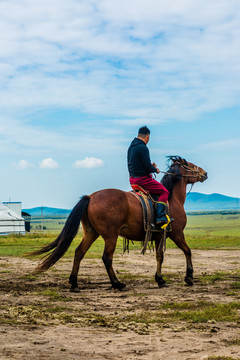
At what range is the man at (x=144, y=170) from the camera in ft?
34.4

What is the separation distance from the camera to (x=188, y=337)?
585 cm

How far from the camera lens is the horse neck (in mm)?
11516

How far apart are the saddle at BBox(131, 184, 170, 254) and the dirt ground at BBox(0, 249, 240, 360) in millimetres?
1118

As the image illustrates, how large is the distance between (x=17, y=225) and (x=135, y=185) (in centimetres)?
3478

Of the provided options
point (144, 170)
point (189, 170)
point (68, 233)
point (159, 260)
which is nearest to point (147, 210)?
point (144, 170)

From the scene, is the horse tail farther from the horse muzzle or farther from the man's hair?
the horse muzzle

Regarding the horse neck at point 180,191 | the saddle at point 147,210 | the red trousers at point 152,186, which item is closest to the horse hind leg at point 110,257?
the saddle at point 147,210

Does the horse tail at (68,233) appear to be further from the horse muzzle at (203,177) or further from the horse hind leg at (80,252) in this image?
the horse muzzle at (203,177)

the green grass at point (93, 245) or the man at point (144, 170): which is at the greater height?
the man at point (144, 170)

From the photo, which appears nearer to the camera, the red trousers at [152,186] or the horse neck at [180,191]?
the red trousers at [152,186]

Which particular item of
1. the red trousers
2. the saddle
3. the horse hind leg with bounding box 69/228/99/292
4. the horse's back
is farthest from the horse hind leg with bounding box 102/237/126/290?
the red trousers

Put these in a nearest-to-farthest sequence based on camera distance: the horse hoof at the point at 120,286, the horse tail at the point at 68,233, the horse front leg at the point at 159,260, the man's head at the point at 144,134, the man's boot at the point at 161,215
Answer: the horse hoof at the point at 120,286 → the horse tail at the point at 68,233 → the horse front leg at the point at 159,260 → the man's boot at the point at 161,215 → the man's head at the point at 144,134

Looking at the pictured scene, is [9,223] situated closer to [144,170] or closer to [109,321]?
[144,170]

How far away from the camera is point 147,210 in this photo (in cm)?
1036
